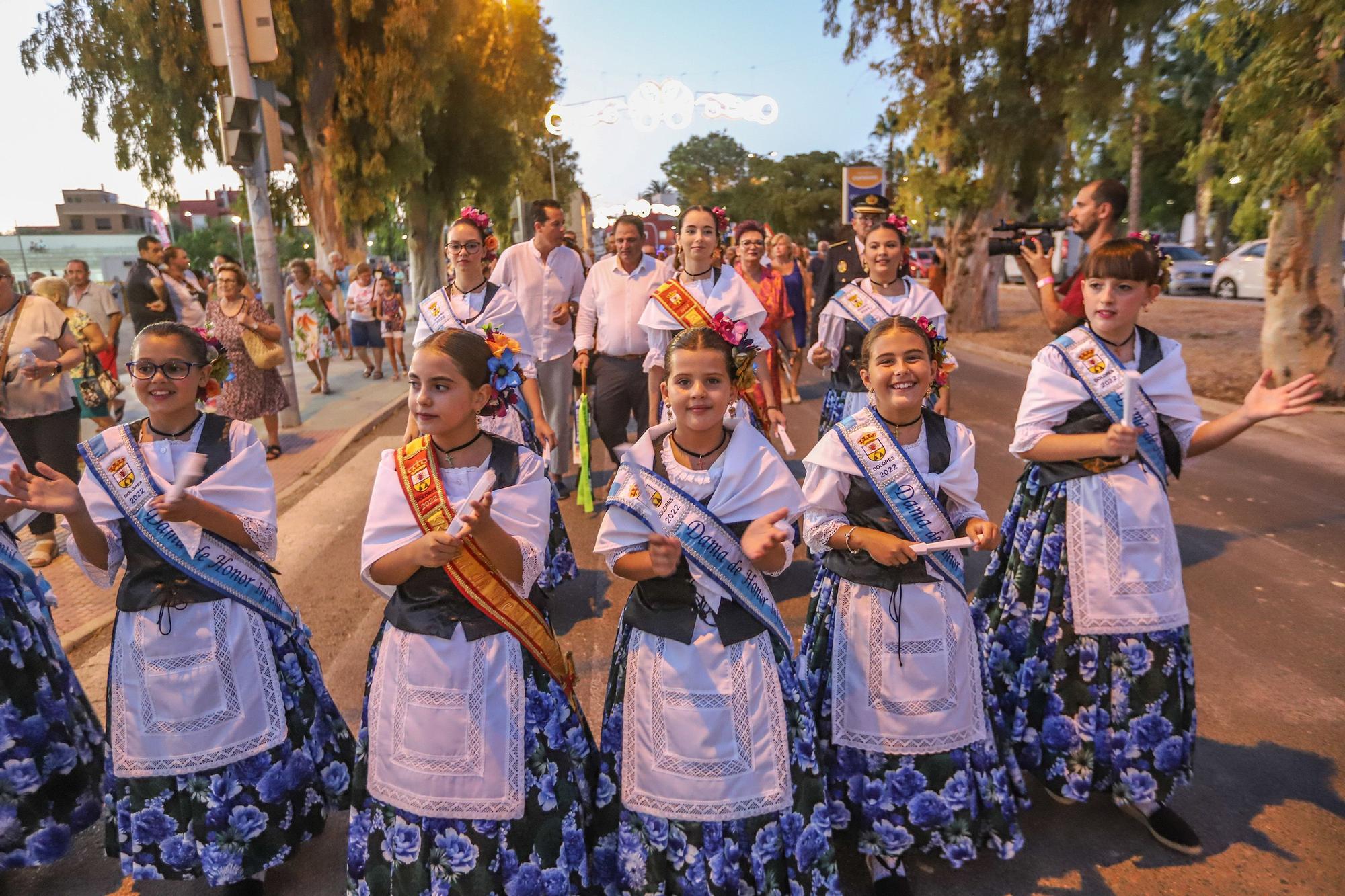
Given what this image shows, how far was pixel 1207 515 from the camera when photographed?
21.9 feet

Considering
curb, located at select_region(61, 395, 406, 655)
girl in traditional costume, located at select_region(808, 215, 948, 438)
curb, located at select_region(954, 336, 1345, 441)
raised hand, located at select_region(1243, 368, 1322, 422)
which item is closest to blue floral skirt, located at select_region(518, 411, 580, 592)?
curb, located at select_region(61, 395, 406, 655)

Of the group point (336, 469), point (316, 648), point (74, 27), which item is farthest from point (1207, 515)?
point (74, 27)

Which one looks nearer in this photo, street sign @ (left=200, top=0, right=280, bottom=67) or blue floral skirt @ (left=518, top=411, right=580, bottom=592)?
blue floral skirt @ (left=518, top=411, right=580, bottom=592)

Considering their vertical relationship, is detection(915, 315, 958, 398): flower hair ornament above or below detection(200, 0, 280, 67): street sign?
below

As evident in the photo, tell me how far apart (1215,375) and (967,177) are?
668 cm

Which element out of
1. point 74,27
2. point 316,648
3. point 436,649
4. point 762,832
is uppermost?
point 74,27

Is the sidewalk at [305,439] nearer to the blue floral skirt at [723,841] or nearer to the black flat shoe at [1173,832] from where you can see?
the blue floral skirt at [723,841]

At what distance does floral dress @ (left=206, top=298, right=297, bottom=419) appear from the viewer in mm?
8609

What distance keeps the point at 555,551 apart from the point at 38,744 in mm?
2741

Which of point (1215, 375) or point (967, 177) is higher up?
point (967, 177)

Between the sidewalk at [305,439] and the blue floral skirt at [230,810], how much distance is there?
2551 millimetres

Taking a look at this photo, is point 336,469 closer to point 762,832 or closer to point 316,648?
point 316,648

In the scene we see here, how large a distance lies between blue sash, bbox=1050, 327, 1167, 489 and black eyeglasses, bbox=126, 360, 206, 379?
9.73 feet

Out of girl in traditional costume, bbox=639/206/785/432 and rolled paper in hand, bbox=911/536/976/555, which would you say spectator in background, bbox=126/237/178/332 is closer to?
girl in traditional costume, bbox=639/206/785/432
